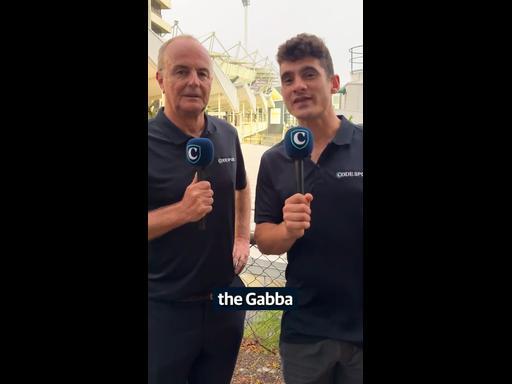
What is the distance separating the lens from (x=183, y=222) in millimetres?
1649

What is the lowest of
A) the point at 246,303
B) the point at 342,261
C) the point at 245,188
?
the point at 246,303

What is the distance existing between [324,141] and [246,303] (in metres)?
0.62

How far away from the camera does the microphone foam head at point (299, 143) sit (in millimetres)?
1657

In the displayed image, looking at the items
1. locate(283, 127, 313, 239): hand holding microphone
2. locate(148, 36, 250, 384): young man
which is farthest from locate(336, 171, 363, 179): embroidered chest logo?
locate(148, 36, 250, 384): young man

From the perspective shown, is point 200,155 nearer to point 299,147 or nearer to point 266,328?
point 299,147

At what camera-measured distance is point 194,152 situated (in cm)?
164

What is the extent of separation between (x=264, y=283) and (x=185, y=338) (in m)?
0.33

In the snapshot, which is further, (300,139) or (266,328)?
(266,328)

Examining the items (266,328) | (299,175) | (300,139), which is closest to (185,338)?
(266,328)

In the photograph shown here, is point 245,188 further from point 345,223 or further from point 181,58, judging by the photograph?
point 181,58

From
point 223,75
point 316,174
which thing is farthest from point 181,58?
point 316,174

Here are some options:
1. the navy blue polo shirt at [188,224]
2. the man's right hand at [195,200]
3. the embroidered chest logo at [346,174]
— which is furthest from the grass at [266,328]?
the embroidered chest logo at [346,174]

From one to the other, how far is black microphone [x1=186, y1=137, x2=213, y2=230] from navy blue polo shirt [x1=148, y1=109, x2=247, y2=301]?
0.02 m

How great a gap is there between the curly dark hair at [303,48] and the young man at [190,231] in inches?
10.4
